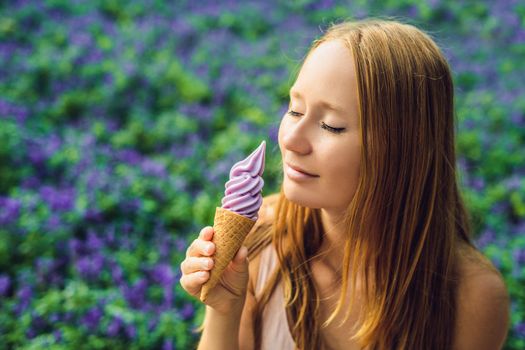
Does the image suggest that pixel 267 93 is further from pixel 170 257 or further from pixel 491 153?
pixel 170 257

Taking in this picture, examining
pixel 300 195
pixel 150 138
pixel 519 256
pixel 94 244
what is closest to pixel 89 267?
pixel 94 244

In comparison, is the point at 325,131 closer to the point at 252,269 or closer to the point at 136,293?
the point at 252,269

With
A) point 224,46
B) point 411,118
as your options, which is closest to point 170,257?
point 411,118

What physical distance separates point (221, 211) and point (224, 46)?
4.63 m

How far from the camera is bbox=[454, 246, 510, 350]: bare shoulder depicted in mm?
1972

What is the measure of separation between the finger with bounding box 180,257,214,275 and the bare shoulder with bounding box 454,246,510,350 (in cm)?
94

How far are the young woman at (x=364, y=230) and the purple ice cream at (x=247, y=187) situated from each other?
0.09 meters

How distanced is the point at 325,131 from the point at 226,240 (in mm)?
445

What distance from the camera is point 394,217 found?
1846 millimetres

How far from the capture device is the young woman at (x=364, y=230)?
1690 mm

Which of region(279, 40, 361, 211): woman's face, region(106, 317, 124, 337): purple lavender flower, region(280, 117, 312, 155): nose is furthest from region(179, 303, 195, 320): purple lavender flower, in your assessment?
region(280, 117, 312, 155): nose

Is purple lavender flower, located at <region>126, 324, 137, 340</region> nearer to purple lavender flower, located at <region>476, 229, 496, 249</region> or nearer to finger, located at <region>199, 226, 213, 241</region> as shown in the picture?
finger, located at <region>199, 226, 213, 241</region>

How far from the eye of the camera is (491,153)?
15.2 ft

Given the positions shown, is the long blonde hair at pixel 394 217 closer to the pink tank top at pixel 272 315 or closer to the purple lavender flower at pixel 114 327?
the pink tank top at pixel 272 315
